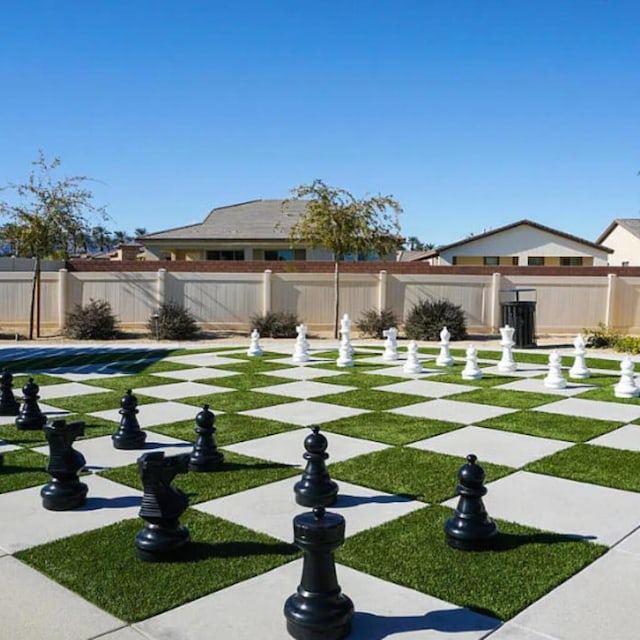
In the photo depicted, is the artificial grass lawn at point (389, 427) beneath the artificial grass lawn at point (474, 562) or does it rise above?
above

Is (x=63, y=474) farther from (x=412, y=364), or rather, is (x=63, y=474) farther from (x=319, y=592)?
(x=412, y=364)

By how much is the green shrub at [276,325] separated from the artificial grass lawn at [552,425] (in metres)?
11.1

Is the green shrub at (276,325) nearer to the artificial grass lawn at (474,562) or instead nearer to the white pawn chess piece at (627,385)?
the white pawn chess piece at (627,385)

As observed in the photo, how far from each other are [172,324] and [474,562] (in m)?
15.4

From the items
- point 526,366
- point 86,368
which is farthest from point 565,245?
point 86,368

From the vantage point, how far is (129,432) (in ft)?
21.1

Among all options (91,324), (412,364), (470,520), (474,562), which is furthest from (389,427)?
(91,324)

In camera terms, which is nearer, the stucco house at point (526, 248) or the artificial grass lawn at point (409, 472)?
the artificial grass lawn at point (409, 472)

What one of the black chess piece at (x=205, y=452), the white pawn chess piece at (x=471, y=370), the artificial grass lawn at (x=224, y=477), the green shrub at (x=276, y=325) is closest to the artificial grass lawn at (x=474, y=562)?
the artificial grass lawn at (x=224, y=477)

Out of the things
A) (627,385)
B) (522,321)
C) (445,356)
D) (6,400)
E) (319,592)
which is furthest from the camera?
(522,321)

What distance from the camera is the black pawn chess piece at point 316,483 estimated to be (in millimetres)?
4824

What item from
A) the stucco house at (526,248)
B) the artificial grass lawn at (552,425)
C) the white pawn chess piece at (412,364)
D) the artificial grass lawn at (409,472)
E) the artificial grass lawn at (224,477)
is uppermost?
the stucco house at (526,248)

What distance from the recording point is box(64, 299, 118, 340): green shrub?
18188 mm

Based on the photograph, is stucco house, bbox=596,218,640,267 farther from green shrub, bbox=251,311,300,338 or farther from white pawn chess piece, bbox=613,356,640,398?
white pawn chess piece, bbox=613,356,640,398
